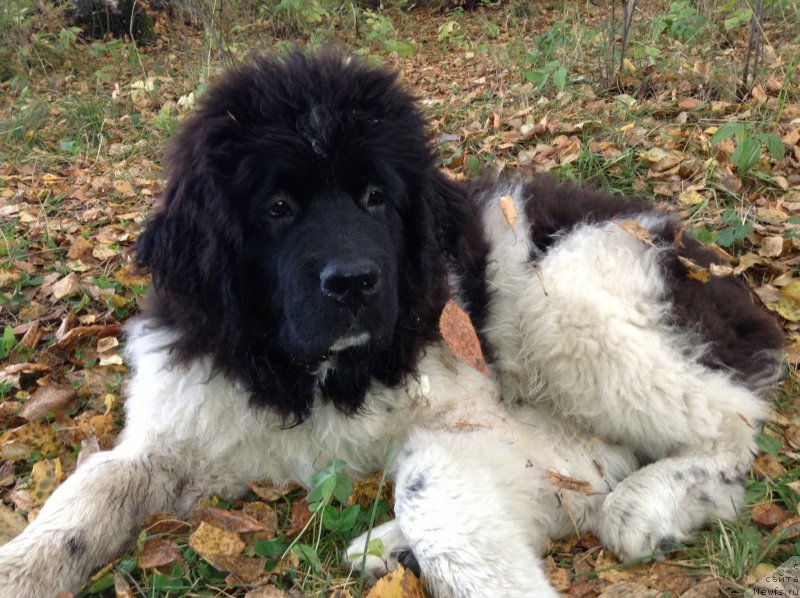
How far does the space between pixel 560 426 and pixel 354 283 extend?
129 cm

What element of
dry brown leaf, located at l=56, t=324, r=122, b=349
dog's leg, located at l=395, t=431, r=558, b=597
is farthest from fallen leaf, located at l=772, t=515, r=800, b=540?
dry brown leaf, located at l=56, t=324, r=122, b=349

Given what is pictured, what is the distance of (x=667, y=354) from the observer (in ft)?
8.87

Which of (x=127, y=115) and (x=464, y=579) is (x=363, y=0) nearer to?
(x=127, y=115)

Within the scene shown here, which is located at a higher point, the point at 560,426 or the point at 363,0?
the point at 363,0

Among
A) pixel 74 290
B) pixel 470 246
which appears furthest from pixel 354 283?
pixel 74 290

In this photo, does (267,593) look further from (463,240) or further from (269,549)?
(463,240)

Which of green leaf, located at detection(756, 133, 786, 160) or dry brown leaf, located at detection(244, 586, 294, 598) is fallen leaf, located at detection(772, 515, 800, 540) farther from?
green leaf, located at detection(756, 133, 786, 160)

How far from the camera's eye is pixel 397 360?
264cm

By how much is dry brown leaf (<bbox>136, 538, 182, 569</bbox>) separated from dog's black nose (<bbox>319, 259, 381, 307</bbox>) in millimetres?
1028

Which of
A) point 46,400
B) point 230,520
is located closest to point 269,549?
point 230,520

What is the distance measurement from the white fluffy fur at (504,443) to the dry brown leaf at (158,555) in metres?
0.10

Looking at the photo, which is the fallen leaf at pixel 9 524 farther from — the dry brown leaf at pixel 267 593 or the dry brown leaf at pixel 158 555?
the dry brown leaf at pixel 267 593

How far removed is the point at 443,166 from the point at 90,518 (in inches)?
137

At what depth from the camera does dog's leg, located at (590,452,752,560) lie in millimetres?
2275
